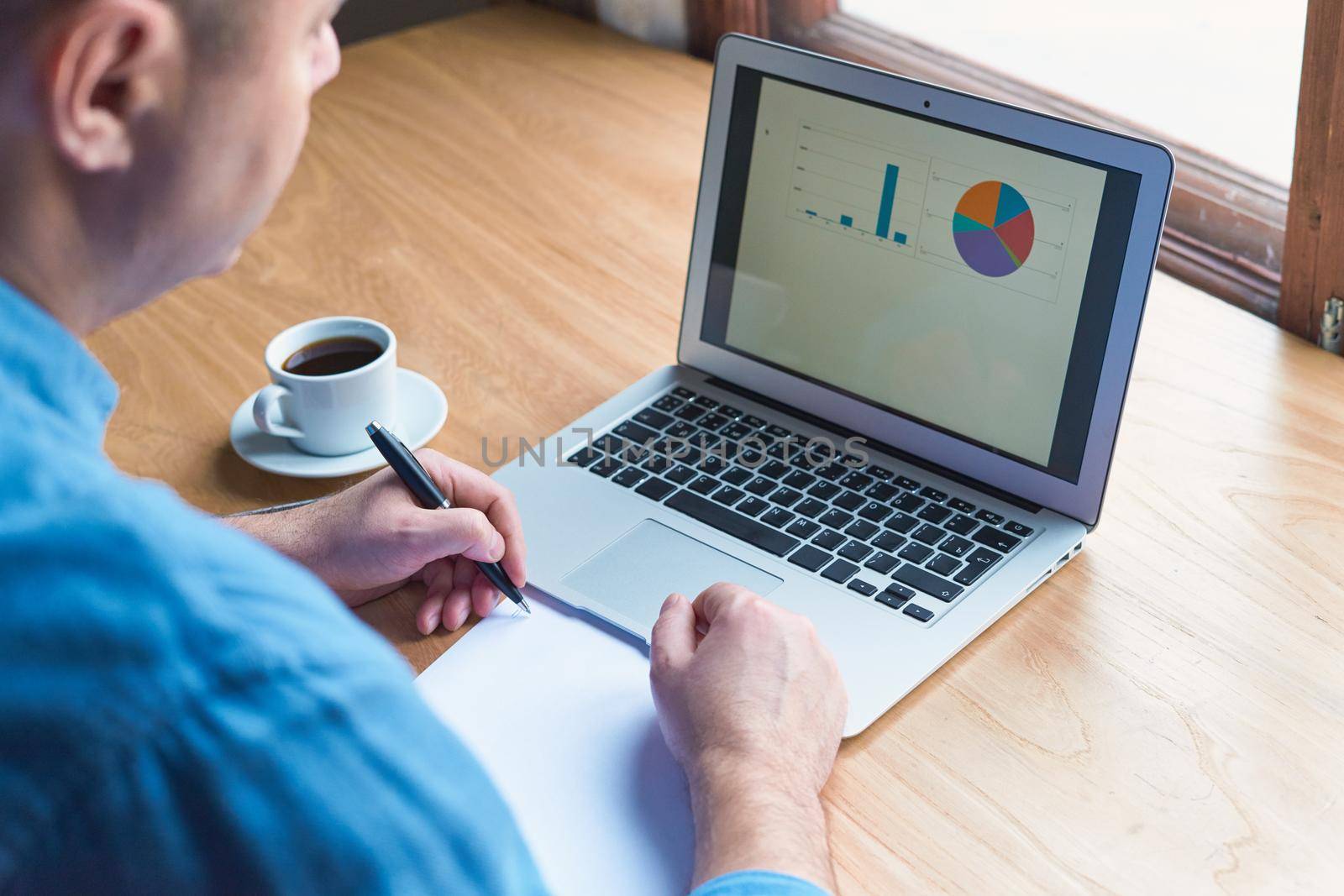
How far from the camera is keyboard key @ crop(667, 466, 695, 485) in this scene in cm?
98

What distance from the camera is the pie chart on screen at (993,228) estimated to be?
2.91ft

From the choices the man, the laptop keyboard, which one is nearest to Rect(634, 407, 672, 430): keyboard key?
the laptop keyboard

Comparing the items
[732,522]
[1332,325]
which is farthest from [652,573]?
Answer: [1332,325]

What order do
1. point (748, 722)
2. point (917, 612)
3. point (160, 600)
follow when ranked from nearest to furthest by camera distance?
1. point (160, 600)
2. point (748, 722)
3. point (917, 612)

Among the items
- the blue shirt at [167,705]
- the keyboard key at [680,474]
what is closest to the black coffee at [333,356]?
the keyboard key at [680,474]

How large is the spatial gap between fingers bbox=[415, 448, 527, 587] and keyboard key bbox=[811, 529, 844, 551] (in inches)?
8.5

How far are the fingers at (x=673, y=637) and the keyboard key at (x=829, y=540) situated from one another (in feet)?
0.42

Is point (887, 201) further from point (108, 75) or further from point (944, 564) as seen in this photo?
point (108, 75)

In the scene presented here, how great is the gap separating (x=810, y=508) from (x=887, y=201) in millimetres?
244

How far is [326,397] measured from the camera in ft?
3.25

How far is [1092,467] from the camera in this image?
0.89 m

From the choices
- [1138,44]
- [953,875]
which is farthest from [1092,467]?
[1138,44]

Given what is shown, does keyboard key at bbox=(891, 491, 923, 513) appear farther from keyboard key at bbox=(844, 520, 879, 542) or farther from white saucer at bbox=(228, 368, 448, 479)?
white saucer at bbox=(228, 368, 448, 479)

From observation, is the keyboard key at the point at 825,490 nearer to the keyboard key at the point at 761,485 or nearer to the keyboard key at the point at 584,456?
the keyboard key at the point at 761,485
